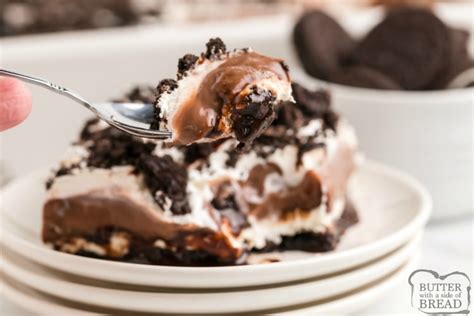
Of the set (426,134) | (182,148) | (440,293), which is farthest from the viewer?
(426,134)

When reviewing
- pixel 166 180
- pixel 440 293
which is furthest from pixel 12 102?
pixel 440 293

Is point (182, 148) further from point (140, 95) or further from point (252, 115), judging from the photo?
point (252, 115)

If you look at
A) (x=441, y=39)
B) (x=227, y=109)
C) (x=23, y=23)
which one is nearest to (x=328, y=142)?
(x=227, y=109)

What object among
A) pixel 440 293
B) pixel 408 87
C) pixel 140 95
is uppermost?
pixel 140 95

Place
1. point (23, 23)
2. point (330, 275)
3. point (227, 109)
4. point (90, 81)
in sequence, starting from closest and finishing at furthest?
point (227, 109) < point (330, 275) < point (90, 81) < point (23, 23)

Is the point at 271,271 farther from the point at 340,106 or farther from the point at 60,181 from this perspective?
the point at 340,106

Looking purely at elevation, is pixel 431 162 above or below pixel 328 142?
below
